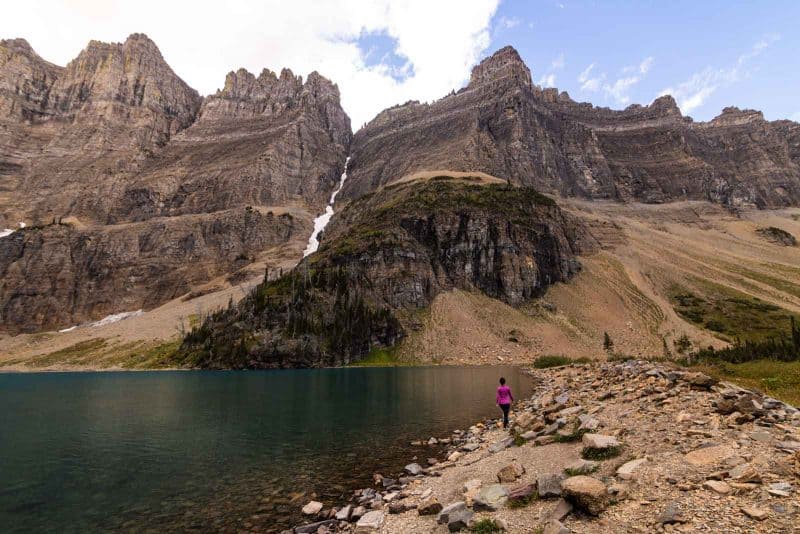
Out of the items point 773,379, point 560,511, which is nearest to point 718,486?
point 560,511

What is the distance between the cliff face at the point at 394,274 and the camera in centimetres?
11631

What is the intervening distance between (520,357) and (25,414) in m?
97.5

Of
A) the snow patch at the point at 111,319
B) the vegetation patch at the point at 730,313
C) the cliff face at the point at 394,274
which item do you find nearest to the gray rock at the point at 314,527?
the cliff face at the point at 394,274

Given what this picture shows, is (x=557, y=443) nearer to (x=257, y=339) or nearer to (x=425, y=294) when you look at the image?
(x=257, y=339)

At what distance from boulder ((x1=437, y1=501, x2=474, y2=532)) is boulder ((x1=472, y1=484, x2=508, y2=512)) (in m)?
0.37

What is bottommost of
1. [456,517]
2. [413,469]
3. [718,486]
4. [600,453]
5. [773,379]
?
[413,469]

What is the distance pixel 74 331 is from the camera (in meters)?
182

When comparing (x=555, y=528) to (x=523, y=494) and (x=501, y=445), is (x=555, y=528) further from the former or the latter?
(x=501, y=445)

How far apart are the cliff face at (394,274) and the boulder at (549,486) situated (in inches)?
4150

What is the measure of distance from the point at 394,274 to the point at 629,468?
411 feet

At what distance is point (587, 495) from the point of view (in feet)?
33.1

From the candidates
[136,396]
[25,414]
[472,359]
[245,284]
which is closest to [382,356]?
[472,359]

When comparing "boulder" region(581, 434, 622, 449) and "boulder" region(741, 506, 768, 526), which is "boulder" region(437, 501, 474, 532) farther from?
"boulder" region(741, 506, 768, 526)

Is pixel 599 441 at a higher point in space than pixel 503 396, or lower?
higher
